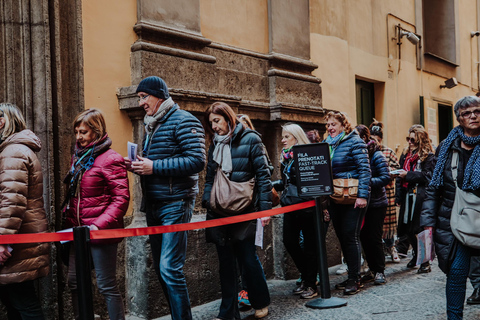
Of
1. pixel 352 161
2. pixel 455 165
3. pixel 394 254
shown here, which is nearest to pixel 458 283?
pixel 455 165

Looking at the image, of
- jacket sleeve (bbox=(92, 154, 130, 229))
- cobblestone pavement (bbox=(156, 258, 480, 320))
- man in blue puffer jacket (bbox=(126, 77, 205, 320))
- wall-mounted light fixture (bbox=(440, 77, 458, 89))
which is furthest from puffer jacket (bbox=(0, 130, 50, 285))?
wall-mounted light fixture (bbox=(440, 77, 458, 89))

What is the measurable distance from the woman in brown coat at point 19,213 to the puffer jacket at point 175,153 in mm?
781

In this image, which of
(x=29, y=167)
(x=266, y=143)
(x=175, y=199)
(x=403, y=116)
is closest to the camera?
(x=29, y=167)

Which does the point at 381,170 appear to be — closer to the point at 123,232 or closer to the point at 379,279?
the point at 379,279

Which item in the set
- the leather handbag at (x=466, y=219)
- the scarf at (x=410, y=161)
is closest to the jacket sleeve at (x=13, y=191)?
the leather handbag at (x=466, y=219)

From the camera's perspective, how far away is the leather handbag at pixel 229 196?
15.3ft

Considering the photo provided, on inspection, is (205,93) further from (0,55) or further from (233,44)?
(0,55)

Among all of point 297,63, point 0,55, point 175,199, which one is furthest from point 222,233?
point 297,63

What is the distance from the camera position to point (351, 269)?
588 centimetres

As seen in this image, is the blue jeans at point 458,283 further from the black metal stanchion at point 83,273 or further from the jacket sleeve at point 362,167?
the black metal stanchion at point 83,273

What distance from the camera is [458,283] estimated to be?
13.3 feet

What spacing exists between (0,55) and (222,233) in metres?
2.24

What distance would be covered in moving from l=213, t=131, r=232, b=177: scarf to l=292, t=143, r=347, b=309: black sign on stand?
2.49 ft

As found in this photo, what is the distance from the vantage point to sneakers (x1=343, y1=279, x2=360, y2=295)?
5758mm
